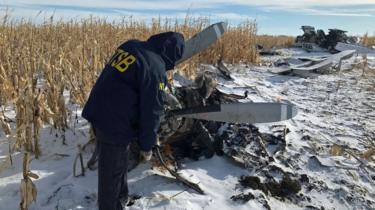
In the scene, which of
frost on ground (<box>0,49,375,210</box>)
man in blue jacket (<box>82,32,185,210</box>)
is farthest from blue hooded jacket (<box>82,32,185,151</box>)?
frost on ground (<box>0,49,375,210</box>)

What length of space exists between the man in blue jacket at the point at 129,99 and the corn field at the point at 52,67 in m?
0.60

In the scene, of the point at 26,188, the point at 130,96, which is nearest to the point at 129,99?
the point at 130,96

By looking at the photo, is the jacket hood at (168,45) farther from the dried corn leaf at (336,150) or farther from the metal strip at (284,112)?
the dried corn leaf at (336,150)

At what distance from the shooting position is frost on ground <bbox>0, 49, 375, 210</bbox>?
3.18 m

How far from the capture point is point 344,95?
288 inches

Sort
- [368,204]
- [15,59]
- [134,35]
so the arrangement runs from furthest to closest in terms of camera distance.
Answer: [134,35]
[15,59]
[368,204]

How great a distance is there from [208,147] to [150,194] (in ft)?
2.95

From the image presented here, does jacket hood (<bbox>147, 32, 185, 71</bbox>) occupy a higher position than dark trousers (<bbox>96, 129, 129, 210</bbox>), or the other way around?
jacket hood (<bbox>147, 32, 185, 71</bbox>)

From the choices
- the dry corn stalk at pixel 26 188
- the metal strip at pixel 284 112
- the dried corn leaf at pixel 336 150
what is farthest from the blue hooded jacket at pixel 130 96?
the dried corn leaf at pixel 336 150

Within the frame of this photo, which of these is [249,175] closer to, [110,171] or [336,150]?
[336,150]

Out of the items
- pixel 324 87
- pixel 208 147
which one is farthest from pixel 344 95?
pixel 208 147

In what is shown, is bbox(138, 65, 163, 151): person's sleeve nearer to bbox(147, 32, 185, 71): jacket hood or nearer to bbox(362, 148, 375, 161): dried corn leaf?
bbox(147, 32, 185, 71): jacket hood

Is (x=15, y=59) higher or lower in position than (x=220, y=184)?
higher

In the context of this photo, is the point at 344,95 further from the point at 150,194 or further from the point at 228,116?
the point at 150,194
